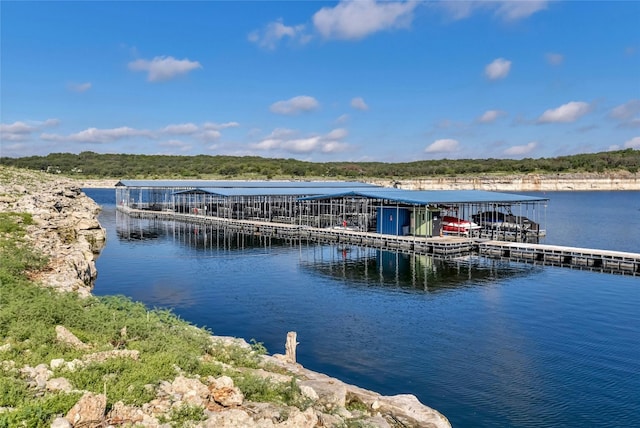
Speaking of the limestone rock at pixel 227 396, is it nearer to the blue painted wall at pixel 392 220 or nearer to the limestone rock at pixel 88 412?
the limestone rock at pixel 88 412

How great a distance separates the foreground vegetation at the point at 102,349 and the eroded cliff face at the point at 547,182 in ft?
500

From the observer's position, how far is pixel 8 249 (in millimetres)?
21438

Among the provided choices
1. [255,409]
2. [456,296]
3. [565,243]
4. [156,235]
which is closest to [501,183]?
[565,243]

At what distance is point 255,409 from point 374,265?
29.3m

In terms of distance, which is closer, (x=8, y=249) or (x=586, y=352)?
(x=586, y=352)

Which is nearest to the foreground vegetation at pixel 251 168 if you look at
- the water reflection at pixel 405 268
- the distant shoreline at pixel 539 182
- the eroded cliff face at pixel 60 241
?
the distant shoreline at pixel 539 182

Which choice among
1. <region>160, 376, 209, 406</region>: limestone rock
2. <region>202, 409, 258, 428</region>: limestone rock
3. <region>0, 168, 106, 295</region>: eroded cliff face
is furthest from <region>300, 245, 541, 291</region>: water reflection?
<region>202, 409, 258, 428</region>: limestone rock

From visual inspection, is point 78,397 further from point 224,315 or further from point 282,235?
point 282,235

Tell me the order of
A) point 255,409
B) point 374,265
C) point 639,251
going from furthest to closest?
1. point 639,251
2. point 374,265
3. point 255,409

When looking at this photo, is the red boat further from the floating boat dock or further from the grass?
the grass

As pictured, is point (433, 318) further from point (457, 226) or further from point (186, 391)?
point (457, 226)

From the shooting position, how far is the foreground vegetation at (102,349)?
357 inches

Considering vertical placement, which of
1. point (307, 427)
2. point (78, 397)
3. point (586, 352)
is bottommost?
point (586, 352)

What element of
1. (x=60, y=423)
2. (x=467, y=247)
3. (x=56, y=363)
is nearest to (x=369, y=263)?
(x=467, y=247)
